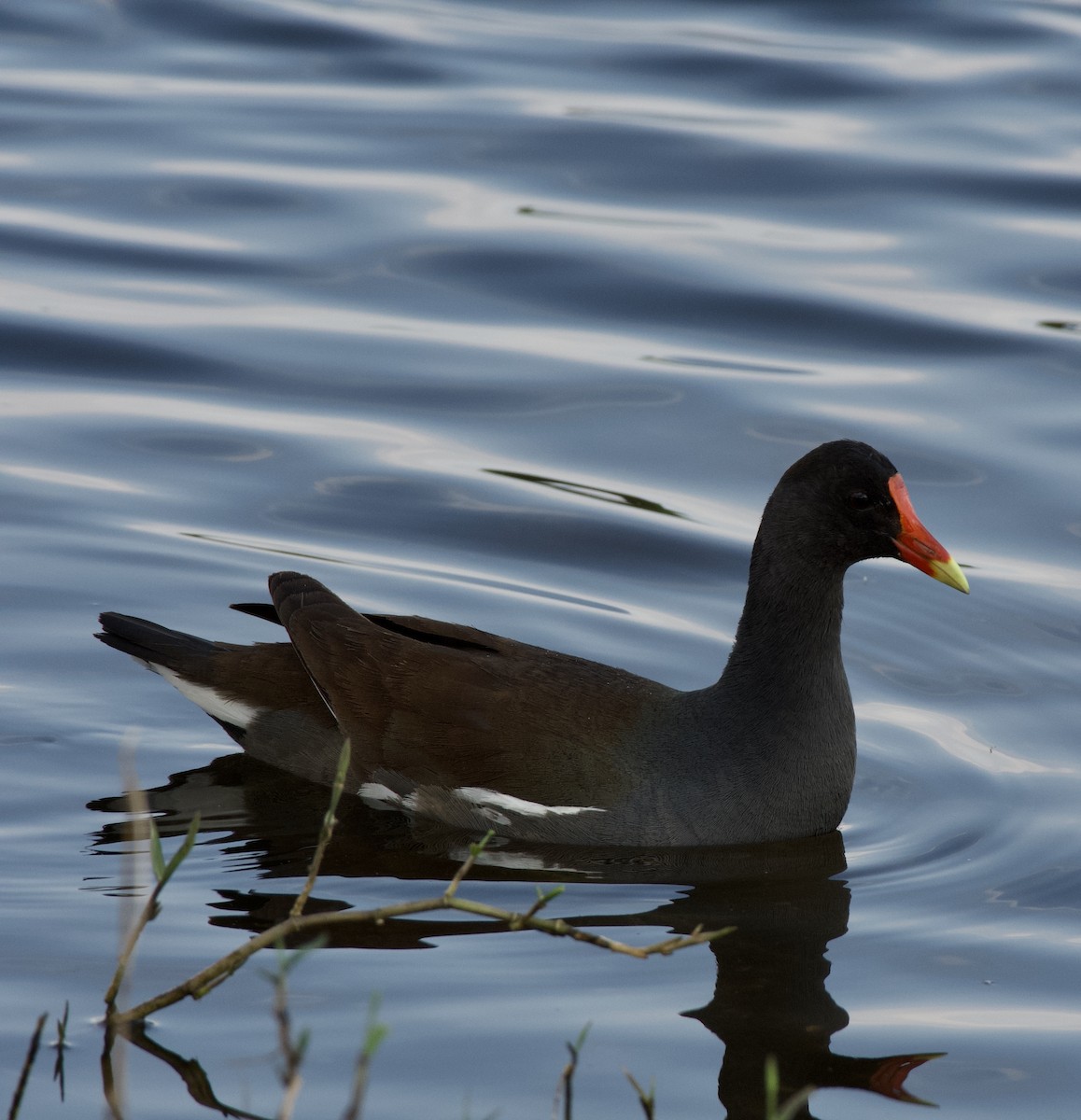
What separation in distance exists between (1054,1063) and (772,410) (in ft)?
18.2

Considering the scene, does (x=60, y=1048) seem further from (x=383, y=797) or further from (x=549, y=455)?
(x=549, y=455)

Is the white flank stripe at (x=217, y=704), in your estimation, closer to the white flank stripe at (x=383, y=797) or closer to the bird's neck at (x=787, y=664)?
the white flank stripe at (x=383, y=797)

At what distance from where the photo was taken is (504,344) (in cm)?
1114

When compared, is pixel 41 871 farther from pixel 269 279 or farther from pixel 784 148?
pixel 784 148

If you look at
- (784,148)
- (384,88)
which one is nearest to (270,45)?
(384,88)

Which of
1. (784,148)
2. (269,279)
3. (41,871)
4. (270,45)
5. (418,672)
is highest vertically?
(270,45)

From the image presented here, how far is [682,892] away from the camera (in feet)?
19.8

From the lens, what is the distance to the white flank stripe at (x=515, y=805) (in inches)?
248

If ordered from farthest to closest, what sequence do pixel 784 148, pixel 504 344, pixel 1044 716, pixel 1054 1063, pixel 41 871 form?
1. pixel 784 148
2. pixel 504 344
3. pixel 1044 716
4. pixel 41 871
5. pixel 1054 1063

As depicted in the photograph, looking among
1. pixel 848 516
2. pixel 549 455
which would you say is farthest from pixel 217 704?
pixel 549 455

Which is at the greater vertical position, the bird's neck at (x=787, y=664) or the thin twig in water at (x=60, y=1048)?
the bird's neck at (x=787, y=664)

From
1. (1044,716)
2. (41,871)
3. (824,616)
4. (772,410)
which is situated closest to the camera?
(41,871)

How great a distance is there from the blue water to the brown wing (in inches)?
10.9

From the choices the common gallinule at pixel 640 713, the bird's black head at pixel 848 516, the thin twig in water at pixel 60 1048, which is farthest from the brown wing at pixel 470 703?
the thin twig in water at pixel 60 1048
